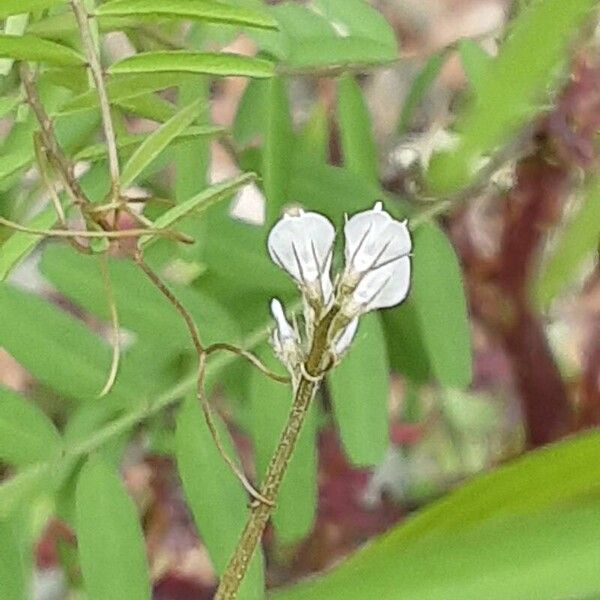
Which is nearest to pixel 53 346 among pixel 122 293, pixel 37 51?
pixel 122 293

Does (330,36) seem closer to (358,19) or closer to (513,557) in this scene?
(358,19)

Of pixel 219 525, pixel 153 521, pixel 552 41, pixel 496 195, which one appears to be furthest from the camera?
pixel 153 521

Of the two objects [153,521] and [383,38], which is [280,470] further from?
[153,521]

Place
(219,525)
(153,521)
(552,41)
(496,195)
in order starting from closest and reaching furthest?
(552,41) < (219,525) < (496,195) < (153,521)

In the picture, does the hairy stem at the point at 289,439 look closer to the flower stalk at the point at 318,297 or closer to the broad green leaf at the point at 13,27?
the flower stalk at the point at 318,297

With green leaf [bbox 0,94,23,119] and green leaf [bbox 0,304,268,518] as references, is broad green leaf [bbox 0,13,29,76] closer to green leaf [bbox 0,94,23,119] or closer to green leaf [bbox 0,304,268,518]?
green leaf [bbox 0,94,23,119]

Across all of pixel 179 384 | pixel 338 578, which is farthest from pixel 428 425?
pixel 338 578

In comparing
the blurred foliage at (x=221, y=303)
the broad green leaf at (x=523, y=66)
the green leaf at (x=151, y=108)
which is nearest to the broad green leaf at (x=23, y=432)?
the blurred foliage at (x=221, y=303)
